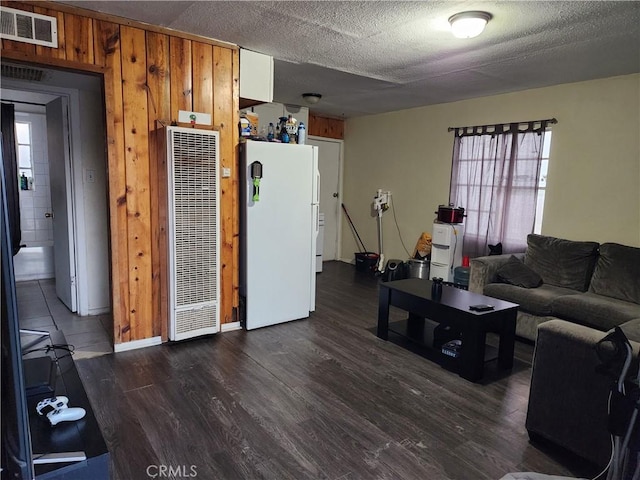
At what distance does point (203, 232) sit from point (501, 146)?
11.3ft

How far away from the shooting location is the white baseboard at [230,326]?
3.62m

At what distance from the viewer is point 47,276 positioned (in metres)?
5.30

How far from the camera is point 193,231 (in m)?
3.23

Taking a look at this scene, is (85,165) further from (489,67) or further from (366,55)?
(489,67)

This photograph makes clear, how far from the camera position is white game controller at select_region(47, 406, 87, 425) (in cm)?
139

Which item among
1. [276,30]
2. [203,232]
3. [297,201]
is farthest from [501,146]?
[203,232]

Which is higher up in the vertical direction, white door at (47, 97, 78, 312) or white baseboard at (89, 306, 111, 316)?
white door at (47, 97, 78, 312)

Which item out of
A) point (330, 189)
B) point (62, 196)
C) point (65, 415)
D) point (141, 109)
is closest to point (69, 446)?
point (65, 415)

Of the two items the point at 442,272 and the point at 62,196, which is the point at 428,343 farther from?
the point at 62,196

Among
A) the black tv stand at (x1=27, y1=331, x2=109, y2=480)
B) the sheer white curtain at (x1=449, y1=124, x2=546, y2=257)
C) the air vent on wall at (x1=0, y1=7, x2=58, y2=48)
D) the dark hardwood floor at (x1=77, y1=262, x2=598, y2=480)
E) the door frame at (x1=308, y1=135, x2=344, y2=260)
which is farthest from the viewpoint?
the door frame at (x1=308, y1=135, x2=344, y2=260)

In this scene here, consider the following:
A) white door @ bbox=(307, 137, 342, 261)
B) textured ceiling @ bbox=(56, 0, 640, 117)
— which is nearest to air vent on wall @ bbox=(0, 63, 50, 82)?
textured ceiling @ bbox=(56, 0, 640, 117)

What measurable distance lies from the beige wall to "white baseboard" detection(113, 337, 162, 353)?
3.79m

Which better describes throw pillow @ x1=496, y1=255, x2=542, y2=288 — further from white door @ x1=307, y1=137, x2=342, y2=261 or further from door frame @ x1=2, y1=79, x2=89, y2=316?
door frame @ x1=2, y1=79, x2=89, y2=316

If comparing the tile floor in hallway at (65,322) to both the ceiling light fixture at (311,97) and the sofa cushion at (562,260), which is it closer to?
the ceiling light fixture at (311,97)
